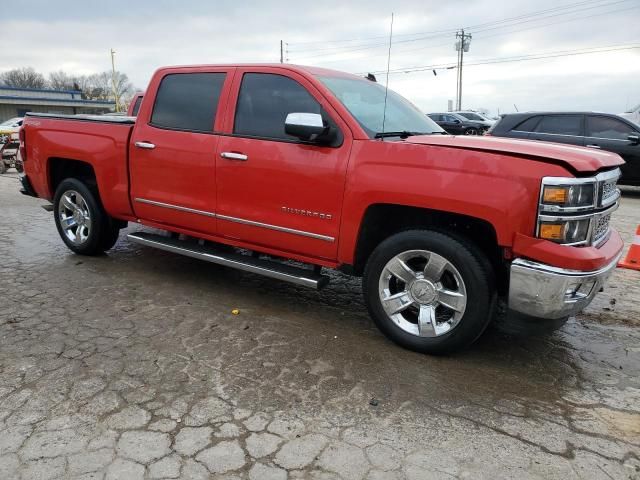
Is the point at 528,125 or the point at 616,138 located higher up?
the point at 528,125

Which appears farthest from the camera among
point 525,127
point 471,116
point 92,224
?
point 471,116

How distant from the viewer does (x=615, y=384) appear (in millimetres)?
3250

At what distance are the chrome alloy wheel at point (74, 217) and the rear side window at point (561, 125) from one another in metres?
8.73

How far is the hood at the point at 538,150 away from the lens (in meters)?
3.02

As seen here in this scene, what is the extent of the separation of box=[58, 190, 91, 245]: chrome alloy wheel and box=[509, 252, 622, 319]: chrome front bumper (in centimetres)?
437

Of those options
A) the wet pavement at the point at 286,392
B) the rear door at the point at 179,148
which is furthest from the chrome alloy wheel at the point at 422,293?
the rear door at the point at 179,148

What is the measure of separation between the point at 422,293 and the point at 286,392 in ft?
3.62

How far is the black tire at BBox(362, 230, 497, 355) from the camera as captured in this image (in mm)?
3244

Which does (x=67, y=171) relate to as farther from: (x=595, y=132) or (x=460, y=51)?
(x=460, y=51)

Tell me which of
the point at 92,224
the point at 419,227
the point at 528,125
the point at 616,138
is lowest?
the point at 92,224

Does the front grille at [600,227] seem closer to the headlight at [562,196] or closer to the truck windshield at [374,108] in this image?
the headlight at [562,196]

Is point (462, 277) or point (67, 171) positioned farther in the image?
point (67, 171)

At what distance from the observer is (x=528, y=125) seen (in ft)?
34.8

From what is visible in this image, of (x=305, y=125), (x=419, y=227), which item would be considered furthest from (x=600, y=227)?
(x=305, y=125)
